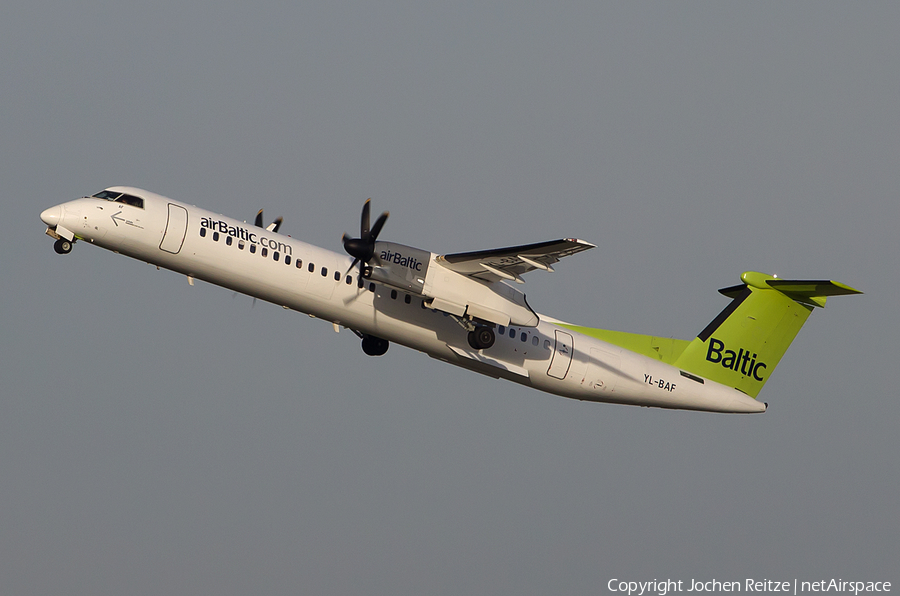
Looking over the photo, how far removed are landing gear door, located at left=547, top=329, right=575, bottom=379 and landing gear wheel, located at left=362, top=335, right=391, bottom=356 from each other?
183 inches

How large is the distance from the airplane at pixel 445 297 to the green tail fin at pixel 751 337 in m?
0.04

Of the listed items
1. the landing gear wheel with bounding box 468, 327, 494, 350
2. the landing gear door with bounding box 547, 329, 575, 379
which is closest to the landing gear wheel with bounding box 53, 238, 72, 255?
the landing gear wheel with bounding box 468, 327, 494, 350

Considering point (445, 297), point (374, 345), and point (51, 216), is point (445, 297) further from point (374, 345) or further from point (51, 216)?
point (51, 216)

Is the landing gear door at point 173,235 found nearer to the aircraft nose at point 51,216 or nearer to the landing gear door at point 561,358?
the aircraft nose at point 51,216

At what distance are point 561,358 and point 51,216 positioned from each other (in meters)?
12.7

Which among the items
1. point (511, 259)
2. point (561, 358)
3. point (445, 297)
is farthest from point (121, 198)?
point (561, 358)

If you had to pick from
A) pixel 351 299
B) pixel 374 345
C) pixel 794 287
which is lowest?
pixel 374 345

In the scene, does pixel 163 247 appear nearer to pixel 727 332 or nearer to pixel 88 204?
pixel 88 204

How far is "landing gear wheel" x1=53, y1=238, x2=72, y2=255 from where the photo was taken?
21.2 m

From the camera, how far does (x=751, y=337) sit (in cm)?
2730

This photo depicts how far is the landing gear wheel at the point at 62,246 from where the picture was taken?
21.2 m

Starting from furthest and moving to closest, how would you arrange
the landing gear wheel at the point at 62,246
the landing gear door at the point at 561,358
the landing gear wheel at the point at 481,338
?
the landing gear door at the point at 561,358 → the landing gear wheel at the point at 481,338 → the landing gear wheel at the point at 62,246

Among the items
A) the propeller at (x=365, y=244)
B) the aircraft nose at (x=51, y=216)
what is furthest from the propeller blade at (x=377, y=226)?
the aircraft nose at (x=51, y=216)

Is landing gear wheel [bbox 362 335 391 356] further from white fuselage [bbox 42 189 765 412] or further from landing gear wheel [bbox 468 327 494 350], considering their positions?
landing gear wheel [bbox 468 327 494 350]
